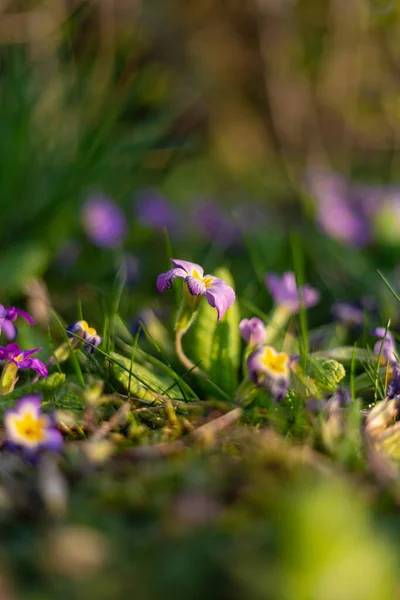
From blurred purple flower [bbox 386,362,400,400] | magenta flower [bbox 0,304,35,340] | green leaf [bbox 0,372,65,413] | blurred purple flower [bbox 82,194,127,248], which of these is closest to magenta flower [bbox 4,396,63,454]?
green leaf [bbox 0,372,65,413]

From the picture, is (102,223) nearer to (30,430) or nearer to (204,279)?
(204,279)

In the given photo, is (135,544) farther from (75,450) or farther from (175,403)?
(175,403)

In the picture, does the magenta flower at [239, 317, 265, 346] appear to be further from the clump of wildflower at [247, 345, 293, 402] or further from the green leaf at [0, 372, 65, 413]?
the green leaf at [0, 372, 65, 413]

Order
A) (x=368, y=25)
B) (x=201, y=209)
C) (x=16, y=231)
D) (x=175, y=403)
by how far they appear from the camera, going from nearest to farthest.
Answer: (x=175, y=403)
(x=16, y=231)
(x=201, y=209)
(x=368, y=25)

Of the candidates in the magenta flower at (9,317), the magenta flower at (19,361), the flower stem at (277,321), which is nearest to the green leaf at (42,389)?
the magenta flower at (19,361)

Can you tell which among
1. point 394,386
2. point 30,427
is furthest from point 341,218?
point 30,427

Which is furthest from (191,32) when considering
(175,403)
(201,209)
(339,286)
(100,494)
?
(100,494)
